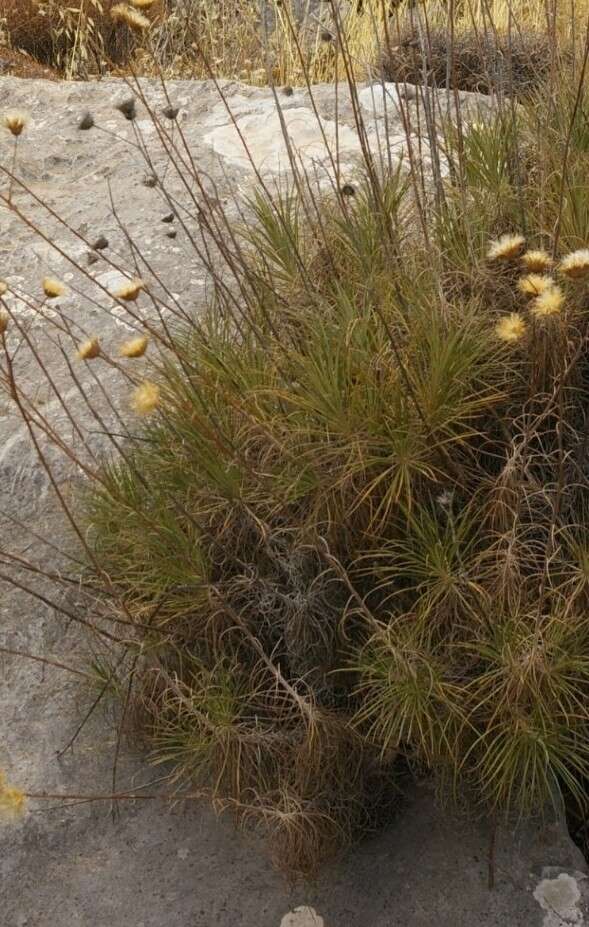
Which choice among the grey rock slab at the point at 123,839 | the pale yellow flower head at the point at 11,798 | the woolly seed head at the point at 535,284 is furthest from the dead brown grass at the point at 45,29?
the pale yellow flower head at the point at 11,798

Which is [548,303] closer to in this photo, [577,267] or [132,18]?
[577,267]

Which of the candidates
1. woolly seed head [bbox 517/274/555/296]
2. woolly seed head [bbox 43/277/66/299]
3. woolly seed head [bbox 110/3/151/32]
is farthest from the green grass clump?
woolly seed head [bbox 110/3/151/32]

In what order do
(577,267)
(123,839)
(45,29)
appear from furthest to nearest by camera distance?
1. (45,29)
2. (123,839)
3. (577,267)

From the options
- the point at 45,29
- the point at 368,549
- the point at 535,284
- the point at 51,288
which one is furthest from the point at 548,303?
the point at 45,29

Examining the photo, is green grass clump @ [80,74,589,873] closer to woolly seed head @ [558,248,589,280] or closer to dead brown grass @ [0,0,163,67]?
woolly seed head @ [558,248,589,280]

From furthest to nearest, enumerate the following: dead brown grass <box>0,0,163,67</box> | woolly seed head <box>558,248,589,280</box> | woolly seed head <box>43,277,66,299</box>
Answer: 1. dead brown grass <box>0,0,163,67</box>
2. woolly seed head <box>43,277,66,299</box>
3. woolly seed head <box>558,248,589,280</box>

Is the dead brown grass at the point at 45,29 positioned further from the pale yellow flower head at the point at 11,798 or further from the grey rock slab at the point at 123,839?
the pale yellow flower head at the point at 11,798

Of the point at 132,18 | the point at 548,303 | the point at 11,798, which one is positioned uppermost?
the point at 132,18

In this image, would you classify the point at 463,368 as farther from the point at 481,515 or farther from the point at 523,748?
the point at 523,748

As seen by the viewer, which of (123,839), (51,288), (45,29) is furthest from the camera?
(45,29)
